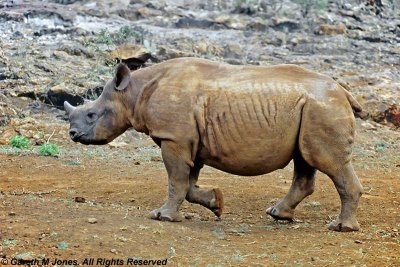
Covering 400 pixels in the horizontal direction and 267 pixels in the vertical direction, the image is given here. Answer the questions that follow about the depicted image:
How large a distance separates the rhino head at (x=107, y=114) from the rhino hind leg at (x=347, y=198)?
234 cm

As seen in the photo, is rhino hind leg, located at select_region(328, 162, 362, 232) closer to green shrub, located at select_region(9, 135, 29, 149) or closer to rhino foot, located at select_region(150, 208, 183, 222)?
rhino foot, located at select_region(150, 208, 183, 222)

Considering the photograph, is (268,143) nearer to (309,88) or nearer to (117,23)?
(309,88)

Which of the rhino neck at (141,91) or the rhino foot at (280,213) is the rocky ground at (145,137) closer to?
the rhino foot at (280,213)

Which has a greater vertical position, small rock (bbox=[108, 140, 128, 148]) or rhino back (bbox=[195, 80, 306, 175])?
rhino back (bbox=[195, 80, 306, 175])

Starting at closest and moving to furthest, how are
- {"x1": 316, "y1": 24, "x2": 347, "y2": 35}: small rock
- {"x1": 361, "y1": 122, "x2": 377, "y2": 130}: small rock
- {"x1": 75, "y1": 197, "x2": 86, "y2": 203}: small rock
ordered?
{"x1": 75, "y1": 197, "x2": 86, "y2": 203}: small rock
{"x1": 361, "y1": 122, "x2": 377, "y2": 130}: small rock
{"x1": 316, "y1": 24, "x2": 347, "y2": 35}: small rock

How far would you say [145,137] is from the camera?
16391 mm

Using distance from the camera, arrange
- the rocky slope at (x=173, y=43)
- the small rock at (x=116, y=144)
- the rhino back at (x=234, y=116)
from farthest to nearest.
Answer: the rocky slope at (x=173, y=43), the small rock at (x=116, y=144), the rhino back at (x=234, y=116)

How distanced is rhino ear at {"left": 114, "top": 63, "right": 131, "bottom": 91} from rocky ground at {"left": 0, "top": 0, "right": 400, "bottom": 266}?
132cm

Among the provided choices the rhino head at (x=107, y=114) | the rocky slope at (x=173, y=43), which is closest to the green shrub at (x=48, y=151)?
the rocky slope at (x=173, y=43)

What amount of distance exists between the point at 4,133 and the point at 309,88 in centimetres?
936

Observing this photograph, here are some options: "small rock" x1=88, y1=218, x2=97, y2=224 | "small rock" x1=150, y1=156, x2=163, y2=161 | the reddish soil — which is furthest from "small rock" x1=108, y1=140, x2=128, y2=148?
"small rock" x1=88, y1=218, x2=97, y2=224

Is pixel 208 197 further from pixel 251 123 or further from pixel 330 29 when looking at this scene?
pixel 330 29

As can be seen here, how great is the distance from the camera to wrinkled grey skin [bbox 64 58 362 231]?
8.06 metres

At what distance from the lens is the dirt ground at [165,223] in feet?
21.6
